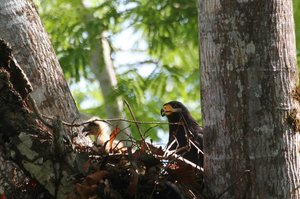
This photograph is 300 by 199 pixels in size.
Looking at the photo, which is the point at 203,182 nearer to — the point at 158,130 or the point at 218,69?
the point at 218,69

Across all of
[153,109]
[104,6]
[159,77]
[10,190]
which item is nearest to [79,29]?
[104,6]

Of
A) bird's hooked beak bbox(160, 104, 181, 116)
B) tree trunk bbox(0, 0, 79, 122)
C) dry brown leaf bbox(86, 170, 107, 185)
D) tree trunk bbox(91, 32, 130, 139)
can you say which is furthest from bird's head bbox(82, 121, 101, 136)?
tree trunk bbox(91, 32, 130, 139)

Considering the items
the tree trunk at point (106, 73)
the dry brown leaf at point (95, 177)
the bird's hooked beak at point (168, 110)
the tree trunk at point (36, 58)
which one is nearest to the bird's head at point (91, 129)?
the bird's hooked beak at point (168, 110)

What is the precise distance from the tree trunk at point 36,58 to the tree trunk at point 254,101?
118cm

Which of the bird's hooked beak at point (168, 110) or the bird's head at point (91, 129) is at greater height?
the bird's hooked beak at point (168, 110)

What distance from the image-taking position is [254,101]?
4.62 m

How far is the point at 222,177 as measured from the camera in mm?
4680

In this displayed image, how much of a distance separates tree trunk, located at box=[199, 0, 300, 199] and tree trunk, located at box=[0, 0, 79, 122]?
1184 mm

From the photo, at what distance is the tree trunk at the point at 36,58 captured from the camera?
17.9 feet

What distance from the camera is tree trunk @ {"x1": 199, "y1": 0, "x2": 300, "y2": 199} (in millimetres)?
4609

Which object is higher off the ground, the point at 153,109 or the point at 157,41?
the point at 157,41

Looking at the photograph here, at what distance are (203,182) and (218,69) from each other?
0.69 m

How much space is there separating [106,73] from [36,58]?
265 inches

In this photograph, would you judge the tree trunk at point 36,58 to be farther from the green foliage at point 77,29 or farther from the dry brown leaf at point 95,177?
the green foliage at point 77,29
